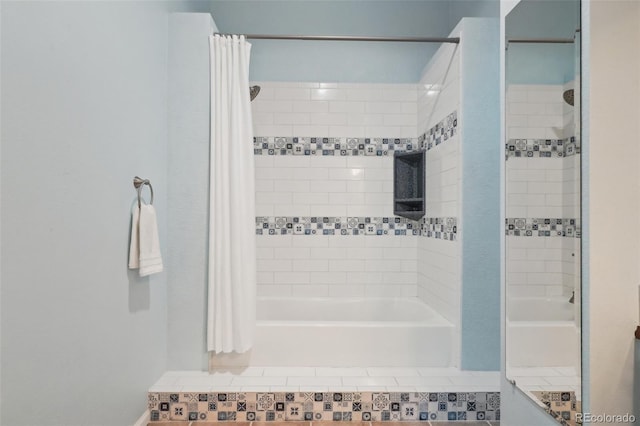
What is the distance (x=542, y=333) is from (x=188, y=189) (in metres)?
1.95

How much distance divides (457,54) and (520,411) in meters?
2.02

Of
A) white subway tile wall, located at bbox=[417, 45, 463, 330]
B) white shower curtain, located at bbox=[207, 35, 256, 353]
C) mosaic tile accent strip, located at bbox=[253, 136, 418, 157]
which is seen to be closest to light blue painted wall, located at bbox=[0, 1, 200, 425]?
white shower curtain, located at bbox=[207, 35, 256, 353]

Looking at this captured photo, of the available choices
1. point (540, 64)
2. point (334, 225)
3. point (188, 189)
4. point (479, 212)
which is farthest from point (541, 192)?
point (334, 225)

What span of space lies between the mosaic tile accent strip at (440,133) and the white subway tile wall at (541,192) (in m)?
0.94

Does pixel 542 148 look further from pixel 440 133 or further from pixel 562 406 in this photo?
pixel 440 133

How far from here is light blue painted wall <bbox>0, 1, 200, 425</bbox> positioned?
1282 mm

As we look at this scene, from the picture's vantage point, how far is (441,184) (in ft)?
9.75

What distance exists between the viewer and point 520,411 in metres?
1.74

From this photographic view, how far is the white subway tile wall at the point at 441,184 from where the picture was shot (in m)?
2.71

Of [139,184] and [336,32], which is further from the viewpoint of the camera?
[336,32]

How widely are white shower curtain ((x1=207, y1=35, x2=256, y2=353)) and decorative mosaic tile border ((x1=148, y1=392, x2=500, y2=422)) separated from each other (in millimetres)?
312

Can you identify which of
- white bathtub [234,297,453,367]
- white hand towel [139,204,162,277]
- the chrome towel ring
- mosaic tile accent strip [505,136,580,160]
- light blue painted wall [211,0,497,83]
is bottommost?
white bathtub [234,297,453,367]

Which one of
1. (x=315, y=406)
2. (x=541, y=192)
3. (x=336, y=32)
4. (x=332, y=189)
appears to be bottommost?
(x=315, y=406)

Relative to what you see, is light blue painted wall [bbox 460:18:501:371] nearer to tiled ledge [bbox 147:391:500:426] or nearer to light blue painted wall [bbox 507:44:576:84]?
tiled ledge [bbox 147:391:500:426]
